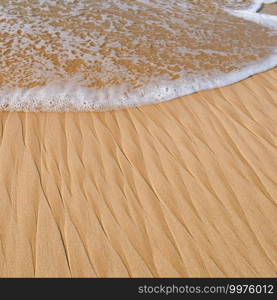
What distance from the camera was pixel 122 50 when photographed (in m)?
4.32

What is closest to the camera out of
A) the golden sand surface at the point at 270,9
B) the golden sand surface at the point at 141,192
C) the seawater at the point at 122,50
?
the golden sand surface at the point at 141,192

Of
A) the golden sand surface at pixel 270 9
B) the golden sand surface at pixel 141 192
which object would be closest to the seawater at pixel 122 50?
the golden sand surface at pixel 270 9

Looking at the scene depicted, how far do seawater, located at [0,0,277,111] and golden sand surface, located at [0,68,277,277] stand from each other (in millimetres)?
332

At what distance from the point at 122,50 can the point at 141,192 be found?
2.37 meters

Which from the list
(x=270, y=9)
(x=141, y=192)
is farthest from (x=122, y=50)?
(x=270, y=9)

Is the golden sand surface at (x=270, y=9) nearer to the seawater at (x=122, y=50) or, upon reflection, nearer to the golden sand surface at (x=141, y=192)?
the seawater at (x=122, y=50)

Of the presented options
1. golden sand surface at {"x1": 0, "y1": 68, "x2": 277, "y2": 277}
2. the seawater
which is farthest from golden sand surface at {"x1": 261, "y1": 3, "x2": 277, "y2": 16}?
golden sand surface at {"x1": 0, "y1": 68, "x2": 277, "y2": 277}

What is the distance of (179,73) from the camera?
392cm

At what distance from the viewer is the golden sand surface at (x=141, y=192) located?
212 centimetres

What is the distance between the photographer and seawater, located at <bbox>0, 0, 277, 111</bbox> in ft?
11.5

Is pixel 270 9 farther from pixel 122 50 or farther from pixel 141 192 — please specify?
pixel 141 192

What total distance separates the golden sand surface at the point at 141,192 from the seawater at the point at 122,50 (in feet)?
1.09

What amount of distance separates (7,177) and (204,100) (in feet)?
6.52

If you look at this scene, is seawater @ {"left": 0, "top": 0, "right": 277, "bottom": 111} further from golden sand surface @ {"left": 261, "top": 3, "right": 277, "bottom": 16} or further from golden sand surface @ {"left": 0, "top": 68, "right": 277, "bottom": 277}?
golden sand surface @ {"left": 0, "top": 68, "right": 277, "bottom": 277}
